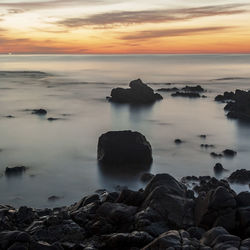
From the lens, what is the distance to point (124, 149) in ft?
148

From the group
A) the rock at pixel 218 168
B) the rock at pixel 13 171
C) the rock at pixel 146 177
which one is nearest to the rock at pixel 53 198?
the rock at pixel 13 171

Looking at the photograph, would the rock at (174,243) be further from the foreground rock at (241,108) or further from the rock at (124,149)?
the foreground rock at (241,108)

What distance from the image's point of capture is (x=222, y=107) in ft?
307

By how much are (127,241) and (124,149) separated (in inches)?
1002

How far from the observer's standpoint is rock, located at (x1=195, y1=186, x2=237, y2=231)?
21906 millimetres

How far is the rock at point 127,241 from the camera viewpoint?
19.8 meters

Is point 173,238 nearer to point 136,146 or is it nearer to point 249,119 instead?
point 136,146

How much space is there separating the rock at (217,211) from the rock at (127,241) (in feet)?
11.9

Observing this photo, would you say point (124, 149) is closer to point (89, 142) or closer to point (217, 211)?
point (89, 142)

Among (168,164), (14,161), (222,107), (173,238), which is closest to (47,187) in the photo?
(14,161)

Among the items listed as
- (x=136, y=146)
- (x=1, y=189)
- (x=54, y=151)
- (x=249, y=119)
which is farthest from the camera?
(x=249, y=119)

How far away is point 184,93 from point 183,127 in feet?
161

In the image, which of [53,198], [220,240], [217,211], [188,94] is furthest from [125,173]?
[188,94]

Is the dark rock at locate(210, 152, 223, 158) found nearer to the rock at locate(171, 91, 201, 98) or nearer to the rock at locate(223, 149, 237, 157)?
the rock at locate(223, 149, 237, 157)
